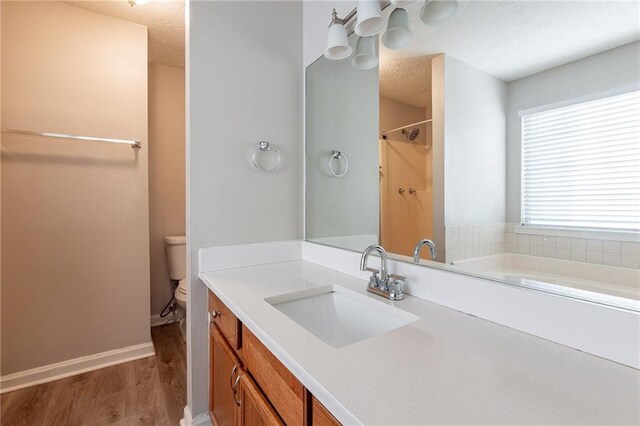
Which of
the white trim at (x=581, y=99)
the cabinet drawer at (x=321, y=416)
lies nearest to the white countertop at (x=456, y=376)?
the cabinet drawer at (x=321, y=416)

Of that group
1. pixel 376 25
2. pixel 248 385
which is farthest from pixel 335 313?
pixel 376 25

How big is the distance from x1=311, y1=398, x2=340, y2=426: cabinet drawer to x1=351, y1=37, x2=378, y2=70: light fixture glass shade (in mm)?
1295

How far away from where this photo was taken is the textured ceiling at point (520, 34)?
660 mm

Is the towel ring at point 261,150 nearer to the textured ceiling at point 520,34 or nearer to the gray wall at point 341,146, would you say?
the gray wall at point 341,146

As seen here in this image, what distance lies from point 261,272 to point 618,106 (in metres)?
1.32

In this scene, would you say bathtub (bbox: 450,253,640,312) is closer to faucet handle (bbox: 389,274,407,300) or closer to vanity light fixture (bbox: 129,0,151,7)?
faucet handle (bbox: 389,274,407,300)

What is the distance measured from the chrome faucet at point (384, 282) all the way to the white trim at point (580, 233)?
40 cm

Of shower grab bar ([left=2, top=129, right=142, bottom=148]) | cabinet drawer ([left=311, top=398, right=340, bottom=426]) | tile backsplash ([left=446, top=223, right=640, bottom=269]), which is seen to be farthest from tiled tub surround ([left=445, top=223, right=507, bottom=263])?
shower grab bar ([left=2, top=129, right=142, bottom=148])

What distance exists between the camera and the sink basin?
989mm

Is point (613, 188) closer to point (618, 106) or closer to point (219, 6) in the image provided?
point (618, 106)

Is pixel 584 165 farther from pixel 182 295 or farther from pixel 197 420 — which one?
pixel 182 295

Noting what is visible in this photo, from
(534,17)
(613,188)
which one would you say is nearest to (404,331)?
(613,188)

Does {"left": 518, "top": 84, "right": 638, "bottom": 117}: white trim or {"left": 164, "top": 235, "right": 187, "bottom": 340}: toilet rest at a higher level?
{"left": 518, "top": 84, "right": 638, "bottom": 117}: white trim

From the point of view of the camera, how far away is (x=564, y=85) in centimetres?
73
